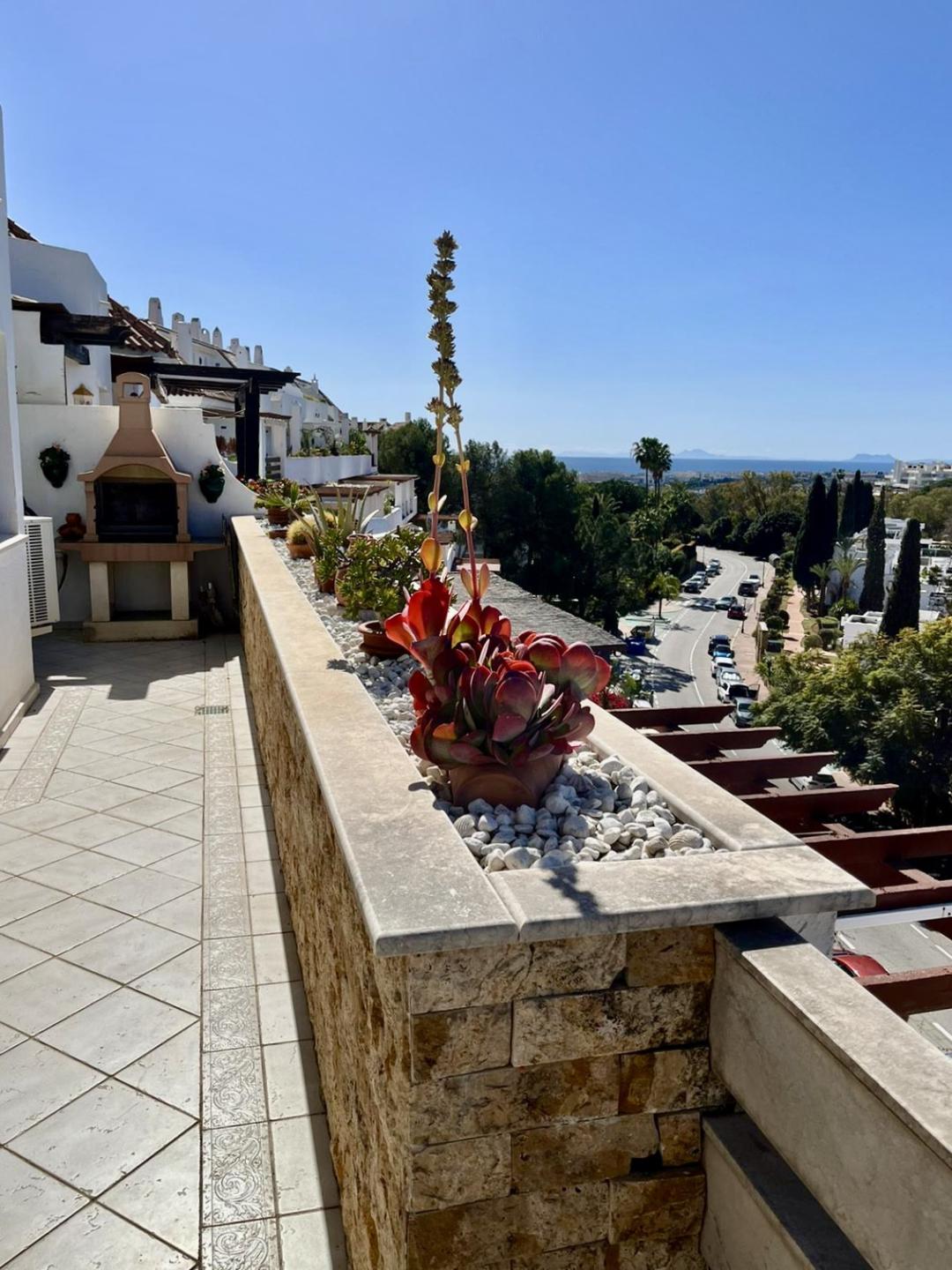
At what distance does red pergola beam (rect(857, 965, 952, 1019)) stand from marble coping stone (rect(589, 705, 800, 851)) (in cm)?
39

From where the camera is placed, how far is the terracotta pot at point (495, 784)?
2668 millimetres

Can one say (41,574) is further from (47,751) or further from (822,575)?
(822,575)

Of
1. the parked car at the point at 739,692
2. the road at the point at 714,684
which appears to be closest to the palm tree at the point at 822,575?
the road at the point at 714,684

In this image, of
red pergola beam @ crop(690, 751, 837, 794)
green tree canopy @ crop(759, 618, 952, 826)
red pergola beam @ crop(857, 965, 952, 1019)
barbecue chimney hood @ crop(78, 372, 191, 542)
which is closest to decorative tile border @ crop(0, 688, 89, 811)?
barbecue chimney hood @ crop(78, 372, 191, 542)

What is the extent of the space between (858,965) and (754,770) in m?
0.99

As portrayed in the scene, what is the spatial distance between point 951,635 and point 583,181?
2387 cm

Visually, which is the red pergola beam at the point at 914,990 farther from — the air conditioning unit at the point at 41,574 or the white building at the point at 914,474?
the white building at the point at 914,474

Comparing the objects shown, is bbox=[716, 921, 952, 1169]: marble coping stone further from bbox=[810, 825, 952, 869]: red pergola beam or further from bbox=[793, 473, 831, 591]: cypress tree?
bbox=[793, 473, 831, 591]: cypress tree

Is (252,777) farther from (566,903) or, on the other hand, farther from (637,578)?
(637,578)

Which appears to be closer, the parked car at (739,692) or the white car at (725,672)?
the parked car at (739,692)

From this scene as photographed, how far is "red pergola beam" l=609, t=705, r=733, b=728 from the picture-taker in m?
3.96

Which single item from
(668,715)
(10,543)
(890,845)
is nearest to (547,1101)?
(890,845)

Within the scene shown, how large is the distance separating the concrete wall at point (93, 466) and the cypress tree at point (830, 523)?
5750cm

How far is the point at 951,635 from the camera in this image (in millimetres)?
30156
